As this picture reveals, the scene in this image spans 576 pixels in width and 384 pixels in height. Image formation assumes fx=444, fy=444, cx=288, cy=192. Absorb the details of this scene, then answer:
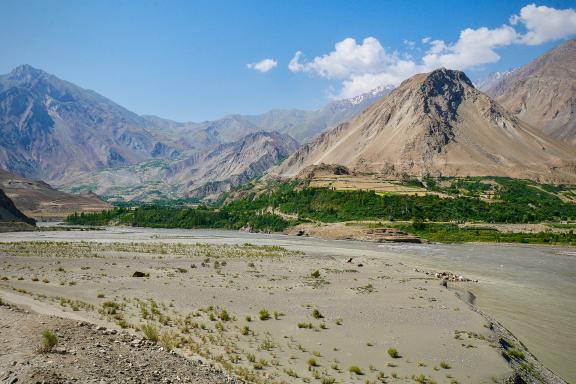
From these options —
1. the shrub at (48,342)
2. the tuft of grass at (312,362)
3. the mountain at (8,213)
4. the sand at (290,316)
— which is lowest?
the mountain at (8,213)

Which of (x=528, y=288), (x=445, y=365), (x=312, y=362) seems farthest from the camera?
(x=528, y=288)

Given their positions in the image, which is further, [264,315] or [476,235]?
[476,235]

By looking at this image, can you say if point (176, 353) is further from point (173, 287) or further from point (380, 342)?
point (173, 287)

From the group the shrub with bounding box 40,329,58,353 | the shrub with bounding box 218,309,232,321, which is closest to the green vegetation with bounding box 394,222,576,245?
the shrub with bounding box 218,309,232,321

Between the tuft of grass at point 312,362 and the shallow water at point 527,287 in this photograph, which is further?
the shallow water at point 527,287

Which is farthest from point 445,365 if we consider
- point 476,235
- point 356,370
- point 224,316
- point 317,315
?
point 476,235

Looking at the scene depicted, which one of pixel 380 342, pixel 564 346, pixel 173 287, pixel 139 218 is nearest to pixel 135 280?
pixel 173 287

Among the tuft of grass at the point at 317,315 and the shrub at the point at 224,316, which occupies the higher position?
the shrub at the point at 224,316

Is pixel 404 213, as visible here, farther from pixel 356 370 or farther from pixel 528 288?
pixel 356 370

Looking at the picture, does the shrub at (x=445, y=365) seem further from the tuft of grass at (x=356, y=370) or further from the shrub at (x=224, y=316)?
the shrub at (x=224, y=316)

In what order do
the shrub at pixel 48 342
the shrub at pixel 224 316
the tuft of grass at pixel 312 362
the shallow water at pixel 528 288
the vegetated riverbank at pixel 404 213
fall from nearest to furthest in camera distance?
the shrub at pixel 48 342
the tuft of grass at pixel 312 362
the shrub at pixel 224 316
the shallow water at pixel 528 288
the vegetated riverbank at pixel 404 213

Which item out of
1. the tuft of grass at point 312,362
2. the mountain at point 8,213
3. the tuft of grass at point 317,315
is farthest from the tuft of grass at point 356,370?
the mountain at point 8,213

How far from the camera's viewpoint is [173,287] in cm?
3722

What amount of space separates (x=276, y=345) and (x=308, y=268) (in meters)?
32.4
